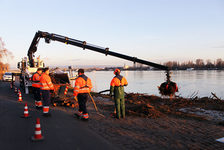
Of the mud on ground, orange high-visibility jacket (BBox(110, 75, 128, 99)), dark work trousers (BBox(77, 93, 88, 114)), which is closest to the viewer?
the mud on ground

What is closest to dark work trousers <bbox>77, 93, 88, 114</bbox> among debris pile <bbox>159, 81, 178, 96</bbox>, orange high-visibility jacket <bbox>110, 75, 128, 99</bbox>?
orange high-visibility jacket <bbox>110, 75, 128, 99</bbox>

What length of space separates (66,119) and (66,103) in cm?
310

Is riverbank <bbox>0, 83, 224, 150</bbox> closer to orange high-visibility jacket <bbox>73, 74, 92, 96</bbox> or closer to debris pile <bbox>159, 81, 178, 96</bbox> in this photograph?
orange high-visibility jacket <bbox>73, 74, 92, 96</bbox>

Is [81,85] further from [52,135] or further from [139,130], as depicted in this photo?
[139,130]

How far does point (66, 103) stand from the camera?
10445 mm

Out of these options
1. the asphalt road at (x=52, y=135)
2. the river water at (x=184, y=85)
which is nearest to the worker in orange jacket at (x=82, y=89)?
the asphalt road at (x=52, y=135)

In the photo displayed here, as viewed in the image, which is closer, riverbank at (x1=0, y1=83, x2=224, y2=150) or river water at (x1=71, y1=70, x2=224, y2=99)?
riverbank at (x1=0, y1=83, x2=224, y2=150)

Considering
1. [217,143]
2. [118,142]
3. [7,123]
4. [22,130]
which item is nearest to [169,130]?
[217,143]

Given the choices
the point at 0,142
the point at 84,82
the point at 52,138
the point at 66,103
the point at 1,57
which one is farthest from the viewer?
the point at 1,57

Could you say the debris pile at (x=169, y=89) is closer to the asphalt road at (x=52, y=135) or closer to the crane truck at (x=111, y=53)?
the crane truck at (x=111, y=53)

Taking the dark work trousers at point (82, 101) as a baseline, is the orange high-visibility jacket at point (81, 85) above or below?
above

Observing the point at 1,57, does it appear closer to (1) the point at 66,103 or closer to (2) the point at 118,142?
(1) the point at 66,103

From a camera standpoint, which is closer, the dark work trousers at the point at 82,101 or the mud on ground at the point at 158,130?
the mud on ground at the point at 158,130

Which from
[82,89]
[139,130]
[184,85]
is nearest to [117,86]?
[82,89]
